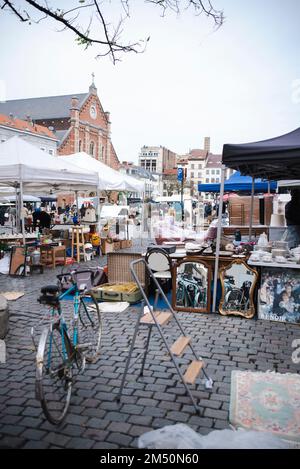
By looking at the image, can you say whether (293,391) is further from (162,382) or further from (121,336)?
(121,336)

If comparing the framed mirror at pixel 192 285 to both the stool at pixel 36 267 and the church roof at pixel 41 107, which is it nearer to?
the stool at pixel 36 267

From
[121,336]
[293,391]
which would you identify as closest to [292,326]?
[293,391]

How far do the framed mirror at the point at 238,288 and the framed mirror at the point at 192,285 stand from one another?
0.28 m

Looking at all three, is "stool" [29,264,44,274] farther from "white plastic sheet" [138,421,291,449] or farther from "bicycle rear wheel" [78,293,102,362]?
"white plastic sheet" [138,421,291,449]

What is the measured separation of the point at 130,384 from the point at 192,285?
8.95ft

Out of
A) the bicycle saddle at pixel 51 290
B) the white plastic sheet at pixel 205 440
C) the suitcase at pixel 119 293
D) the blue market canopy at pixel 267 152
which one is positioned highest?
the blue market canopy at pixel 267 152

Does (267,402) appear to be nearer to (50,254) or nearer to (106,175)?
(50,254)

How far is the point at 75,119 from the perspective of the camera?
168ft

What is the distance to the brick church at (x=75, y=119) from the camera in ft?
168

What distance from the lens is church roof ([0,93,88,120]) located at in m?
57.9

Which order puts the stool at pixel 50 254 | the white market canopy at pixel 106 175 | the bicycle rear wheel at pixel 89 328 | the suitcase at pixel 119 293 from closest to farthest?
the bicycle rear wheel at pixel 89 328 < the suitcase at pixel 119 293 < the stool at pixel 50 254 < the white market canopy at pixel 106 175

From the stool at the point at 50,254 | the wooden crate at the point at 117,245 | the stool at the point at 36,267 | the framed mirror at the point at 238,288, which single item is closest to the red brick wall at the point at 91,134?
the wooden crate at the point at 117,245

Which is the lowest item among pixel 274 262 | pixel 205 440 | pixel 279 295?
pixel 205 440

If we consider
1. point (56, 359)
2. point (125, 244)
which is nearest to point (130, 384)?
point (56, 359)
